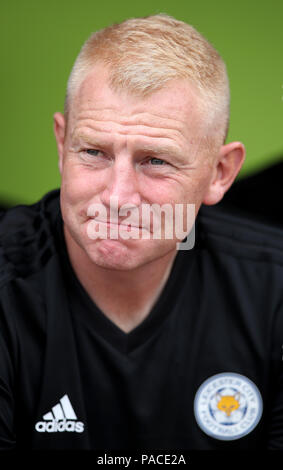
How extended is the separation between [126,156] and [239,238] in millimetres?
484

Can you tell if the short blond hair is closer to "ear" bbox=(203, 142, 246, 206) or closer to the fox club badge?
"ear" bbox=(203, 142, 246, 206)

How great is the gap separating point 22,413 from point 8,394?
8cm

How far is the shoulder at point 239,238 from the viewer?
1.55 m

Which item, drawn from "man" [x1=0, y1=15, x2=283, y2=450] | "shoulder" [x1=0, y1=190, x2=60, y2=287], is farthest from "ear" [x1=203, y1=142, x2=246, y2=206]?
"shoulder" [x1=0, y1=190, x2=60, y2=287]

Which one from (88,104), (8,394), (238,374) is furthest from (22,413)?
(88,104)

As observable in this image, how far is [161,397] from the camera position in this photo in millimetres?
1394

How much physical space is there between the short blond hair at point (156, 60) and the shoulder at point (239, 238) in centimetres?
28

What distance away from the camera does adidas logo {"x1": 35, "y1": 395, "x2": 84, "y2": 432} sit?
4.37 feet

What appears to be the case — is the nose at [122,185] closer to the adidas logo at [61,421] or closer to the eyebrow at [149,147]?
the eyebrow at [149,147]

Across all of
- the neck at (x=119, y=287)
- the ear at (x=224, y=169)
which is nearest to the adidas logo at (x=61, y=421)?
the neck at (x=119, y=287)

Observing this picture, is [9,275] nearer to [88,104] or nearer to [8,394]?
[8,394]

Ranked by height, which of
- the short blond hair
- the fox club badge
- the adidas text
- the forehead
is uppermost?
the short blond hair

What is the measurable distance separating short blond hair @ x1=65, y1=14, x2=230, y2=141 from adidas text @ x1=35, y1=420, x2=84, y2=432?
63cm

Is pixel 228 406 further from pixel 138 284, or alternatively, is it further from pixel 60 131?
pixel 60 131
